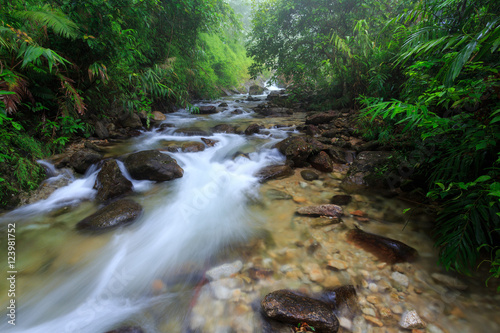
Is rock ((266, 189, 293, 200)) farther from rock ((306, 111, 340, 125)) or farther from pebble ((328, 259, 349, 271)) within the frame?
rock ((306, 111, 340, 125))

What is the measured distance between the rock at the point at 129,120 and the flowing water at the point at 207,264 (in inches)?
122

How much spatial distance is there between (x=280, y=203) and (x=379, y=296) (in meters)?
1.63

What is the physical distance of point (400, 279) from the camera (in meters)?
1.75

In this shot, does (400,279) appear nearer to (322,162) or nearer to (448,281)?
(448,281)

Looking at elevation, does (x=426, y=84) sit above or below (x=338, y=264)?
above

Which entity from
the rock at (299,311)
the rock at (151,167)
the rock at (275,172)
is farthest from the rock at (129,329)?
the rock at (275,172)

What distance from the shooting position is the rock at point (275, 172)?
3882 mm

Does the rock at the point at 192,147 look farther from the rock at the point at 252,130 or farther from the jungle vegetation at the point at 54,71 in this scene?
the rock at the point at 252,130

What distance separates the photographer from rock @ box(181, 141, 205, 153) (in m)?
5.07

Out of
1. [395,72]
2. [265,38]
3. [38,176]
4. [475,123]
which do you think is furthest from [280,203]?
[265,38]

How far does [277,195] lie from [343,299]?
5.93 feet

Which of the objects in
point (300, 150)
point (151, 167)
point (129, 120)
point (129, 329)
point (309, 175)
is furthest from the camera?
point (129, 120)

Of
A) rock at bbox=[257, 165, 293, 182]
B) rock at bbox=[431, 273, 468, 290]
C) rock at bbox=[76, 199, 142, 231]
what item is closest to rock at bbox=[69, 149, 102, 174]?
rock at bbox=[76, 199, 142, 231]

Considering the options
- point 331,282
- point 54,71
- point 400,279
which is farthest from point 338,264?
point 54,71
